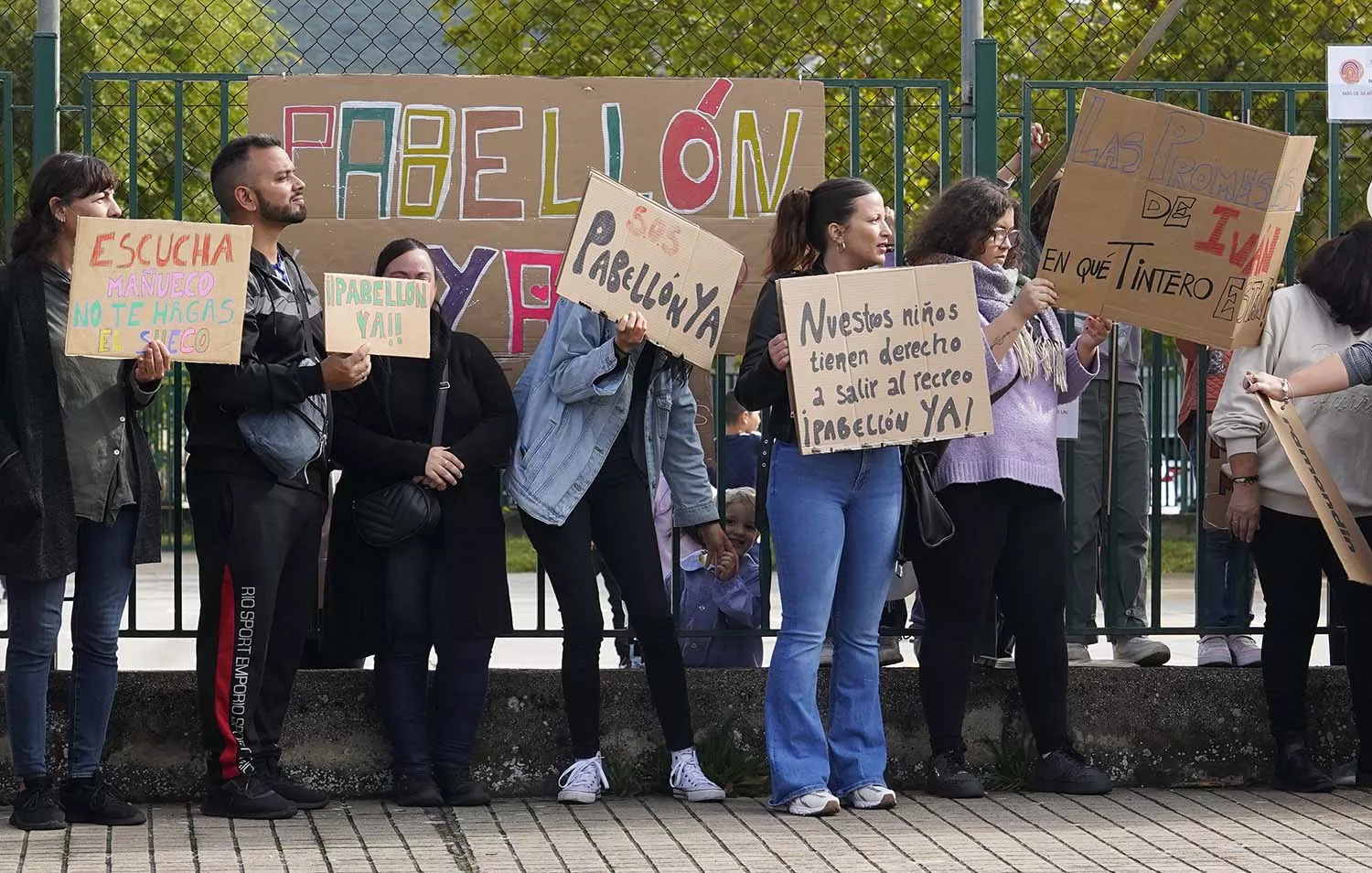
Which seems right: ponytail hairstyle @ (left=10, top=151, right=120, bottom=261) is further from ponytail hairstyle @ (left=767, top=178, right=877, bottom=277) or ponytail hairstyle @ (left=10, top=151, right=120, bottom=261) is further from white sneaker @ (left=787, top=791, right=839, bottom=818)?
white sneaker @ (left=787, top=791, right=839, bottom=818)

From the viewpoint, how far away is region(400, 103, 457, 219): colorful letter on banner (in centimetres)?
633

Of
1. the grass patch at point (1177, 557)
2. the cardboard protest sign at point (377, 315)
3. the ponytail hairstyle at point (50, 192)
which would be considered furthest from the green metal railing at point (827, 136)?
the grass patch at point (1177, 557)

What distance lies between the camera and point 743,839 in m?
5.47

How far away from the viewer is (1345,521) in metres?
5.97

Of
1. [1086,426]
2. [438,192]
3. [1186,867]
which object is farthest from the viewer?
[1086,426]

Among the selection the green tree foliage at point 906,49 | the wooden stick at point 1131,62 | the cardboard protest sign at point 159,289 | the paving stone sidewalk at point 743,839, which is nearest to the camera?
the paving stone sidewalk at point 743,839

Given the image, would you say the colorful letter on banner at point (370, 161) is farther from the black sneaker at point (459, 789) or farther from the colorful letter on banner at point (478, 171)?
the black sneaker at point (459, 789)

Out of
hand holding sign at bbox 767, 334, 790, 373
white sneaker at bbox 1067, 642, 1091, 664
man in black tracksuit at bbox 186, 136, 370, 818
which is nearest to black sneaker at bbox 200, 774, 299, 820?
man in black tracksuit at bbox 186, 136, 370, 818

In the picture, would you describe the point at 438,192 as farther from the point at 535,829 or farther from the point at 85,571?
the point at 535,829

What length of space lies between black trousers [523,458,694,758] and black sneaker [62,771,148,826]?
1342 mm

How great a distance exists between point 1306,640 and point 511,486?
2.54m

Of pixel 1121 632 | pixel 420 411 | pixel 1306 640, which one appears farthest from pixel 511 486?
pixel 1306 640

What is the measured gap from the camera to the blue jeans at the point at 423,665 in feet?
19.6

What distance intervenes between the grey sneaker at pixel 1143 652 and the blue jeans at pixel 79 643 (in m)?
3.43
